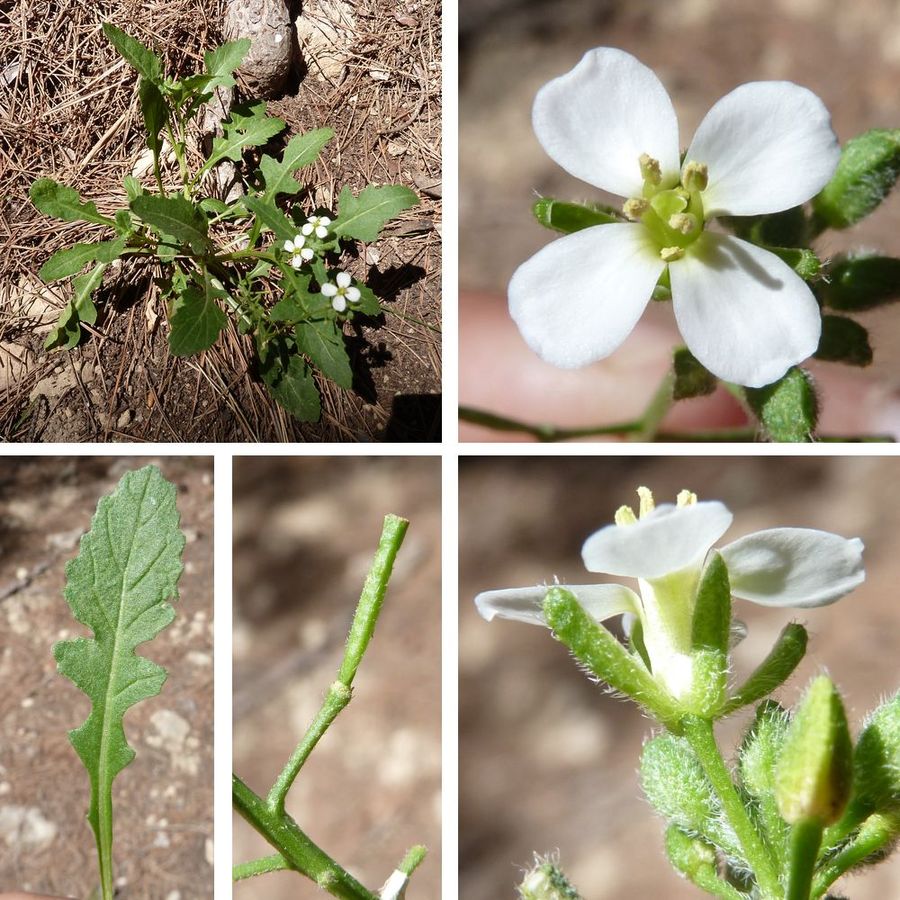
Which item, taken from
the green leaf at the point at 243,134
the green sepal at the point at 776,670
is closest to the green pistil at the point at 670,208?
A: the green sepal at the point at 776,670

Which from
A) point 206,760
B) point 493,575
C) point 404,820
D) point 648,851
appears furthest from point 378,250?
point 648,851

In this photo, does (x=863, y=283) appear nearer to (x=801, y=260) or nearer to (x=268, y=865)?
(x=801, y=260)

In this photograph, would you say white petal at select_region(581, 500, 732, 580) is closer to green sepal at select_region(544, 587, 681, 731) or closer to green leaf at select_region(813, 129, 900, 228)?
green sepal at select_region(544, 587, 681, 731)

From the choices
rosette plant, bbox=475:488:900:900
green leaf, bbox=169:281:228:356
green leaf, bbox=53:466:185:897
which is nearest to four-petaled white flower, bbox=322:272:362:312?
green leaf, bbox=169:281:228:356

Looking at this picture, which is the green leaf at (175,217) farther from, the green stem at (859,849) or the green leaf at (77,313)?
the green stem at (859,849)

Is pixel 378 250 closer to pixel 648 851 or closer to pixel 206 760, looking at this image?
pixel 206 760

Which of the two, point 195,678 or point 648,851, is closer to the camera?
point 195,678

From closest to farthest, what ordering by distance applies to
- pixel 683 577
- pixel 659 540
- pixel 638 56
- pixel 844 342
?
pixel 659 540
pixel 683 577
pixel 844 342
pixel 638 56

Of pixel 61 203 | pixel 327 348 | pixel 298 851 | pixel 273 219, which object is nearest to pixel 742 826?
pixel 298 851
